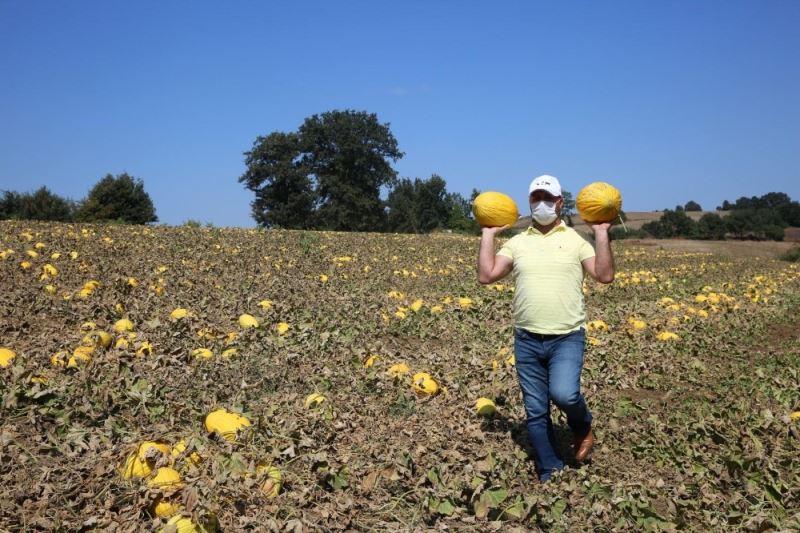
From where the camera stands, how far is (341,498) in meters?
3.95

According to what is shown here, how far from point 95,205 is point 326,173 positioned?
27.6 meters

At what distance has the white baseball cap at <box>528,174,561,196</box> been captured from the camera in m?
4.71

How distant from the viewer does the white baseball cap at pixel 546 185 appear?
471 cm

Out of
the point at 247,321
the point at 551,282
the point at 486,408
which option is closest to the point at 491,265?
the point at 551,282

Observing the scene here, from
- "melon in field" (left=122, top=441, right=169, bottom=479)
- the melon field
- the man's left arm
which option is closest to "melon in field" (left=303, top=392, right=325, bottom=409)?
the melon field

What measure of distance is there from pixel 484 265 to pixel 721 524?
225cm

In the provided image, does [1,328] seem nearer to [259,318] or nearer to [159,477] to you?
[259,318]

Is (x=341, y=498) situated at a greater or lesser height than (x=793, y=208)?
lesser

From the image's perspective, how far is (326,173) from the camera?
6800 centimetres

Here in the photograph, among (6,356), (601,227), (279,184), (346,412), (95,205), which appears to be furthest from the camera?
(279,184)

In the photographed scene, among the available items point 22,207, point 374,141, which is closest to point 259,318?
point 22,207

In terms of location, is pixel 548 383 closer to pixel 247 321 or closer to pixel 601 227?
pixel 601 227

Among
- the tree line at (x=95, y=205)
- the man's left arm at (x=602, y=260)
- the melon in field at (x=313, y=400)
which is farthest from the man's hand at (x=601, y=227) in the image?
the tree line at (x=95, y=205)

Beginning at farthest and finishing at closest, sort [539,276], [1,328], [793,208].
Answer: [793,208], [1,328], [539,276]
